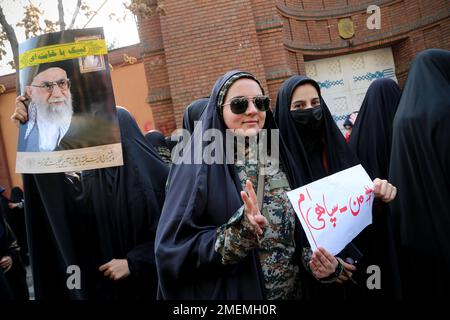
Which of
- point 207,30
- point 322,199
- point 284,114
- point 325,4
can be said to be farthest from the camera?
point 325,4

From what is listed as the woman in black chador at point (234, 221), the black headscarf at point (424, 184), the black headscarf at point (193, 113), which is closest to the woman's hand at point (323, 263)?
the woman in black chador at point (234, 221)

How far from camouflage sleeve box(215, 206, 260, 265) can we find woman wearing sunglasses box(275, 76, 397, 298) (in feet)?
2.55

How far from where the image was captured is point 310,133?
2684 mm

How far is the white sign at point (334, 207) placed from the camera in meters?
1.79

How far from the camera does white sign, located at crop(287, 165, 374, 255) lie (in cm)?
179

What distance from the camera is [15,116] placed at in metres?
2.27

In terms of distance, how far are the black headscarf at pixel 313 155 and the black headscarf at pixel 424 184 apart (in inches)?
12.1

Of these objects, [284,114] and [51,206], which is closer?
[51,206]

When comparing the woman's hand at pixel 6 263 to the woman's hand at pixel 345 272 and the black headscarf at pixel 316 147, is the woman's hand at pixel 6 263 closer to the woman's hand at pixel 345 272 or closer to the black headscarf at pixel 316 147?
the black headscarf at pixel 316 147

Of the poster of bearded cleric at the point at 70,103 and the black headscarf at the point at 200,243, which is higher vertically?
the poster of bearded cleric at the point at 70,103

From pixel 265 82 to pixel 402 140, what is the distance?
5491mm

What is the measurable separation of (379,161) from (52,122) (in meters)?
2.25

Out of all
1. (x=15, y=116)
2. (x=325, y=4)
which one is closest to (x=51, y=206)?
(x=15, y=116)
